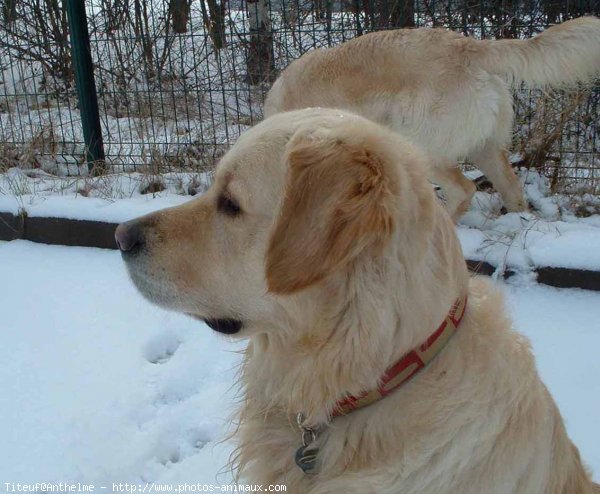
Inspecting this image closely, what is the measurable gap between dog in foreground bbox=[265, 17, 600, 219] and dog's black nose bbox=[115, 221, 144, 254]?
125 inches

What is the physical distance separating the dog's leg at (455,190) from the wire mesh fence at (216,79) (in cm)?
83

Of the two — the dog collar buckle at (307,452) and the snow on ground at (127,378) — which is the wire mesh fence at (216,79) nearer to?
the snow on ground at (127,378)

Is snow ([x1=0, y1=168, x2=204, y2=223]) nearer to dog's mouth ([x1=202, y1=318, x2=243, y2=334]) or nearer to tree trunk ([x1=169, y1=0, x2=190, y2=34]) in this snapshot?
tree trunk ([x1=169, y1=0, x2=190, y2=34])

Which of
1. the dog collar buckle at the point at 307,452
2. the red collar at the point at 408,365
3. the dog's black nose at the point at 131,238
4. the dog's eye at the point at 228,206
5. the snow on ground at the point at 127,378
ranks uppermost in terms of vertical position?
the dog's eye at the point at 228,206

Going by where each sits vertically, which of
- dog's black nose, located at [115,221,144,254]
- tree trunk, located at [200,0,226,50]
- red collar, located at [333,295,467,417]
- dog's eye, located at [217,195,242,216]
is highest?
tree trunk, located at [200,0,226,50]

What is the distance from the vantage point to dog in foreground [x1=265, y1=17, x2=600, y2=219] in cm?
459

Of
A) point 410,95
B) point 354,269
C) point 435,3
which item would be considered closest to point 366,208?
point 354,269

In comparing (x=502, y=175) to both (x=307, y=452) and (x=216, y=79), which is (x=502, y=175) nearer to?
(x=216, y=79)

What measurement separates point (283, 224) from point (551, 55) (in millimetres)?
3739

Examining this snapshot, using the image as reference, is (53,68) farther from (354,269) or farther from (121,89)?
(354,269)

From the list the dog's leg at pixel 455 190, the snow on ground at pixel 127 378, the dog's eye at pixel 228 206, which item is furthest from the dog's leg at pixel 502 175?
the dog's eye at pixel 228 206

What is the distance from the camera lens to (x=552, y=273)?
3.88 meters

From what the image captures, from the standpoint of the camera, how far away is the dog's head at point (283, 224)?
56.8 inches

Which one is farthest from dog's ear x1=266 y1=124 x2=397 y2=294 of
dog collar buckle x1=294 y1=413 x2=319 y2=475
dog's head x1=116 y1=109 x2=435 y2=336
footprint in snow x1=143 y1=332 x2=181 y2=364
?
footprint in snow x1=143 y1=332 x2=181 y2=364
